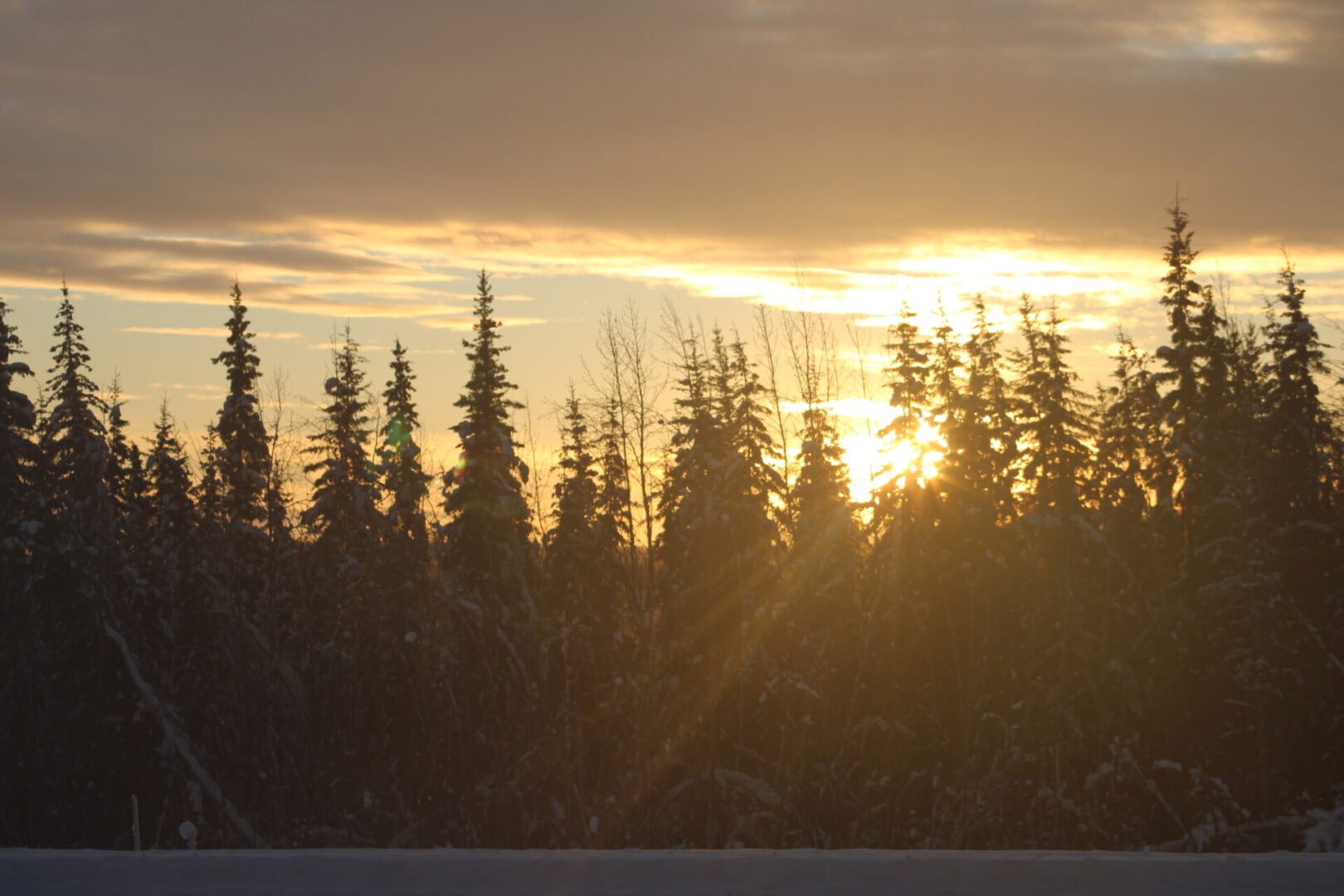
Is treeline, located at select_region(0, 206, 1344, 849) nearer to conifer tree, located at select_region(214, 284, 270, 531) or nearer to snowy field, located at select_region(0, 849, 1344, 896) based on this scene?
conifer tree, located at select_region(214, 284, 270, 531)

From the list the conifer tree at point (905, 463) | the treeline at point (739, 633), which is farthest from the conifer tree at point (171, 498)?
the conifer tree at point (905, 463)

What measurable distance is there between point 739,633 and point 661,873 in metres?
21.1

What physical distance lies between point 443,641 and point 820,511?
11.7 m

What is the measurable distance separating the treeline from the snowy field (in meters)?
11.3

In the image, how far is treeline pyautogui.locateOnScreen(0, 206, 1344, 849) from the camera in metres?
19.9

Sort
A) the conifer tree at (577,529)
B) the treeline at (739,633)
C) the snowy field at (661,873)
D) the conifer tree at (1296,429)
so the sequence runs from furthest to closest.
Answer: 1. the conifer tree at (577,529)
2. the conifer tree at (1296,429)
3. the treeline at (739,633)
4. the snowy field at (661,873)

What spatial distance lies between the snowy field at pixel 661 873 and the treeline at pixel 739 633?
11.3 meters

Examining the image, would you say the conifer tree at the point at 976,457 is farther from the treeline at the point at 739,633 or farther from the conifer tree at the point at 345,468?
the conifer tree at the point at 345,468

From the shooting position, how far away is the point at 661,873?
195 inches

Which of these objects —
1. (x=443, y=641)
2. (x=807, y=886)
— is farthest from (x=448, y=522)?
(x=807, y=886)

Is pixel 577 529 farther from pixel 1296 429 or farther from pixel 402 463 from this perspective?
pixel 1296 429

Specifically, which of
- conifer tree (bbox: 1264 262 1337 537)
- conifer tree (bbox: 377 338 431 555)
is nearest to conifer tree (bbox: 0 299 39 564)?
conifer tree (bbox: 377 338 431 555)

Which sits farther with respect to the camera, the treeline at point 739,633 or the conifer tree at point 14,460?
the conifer tree at point 14,460

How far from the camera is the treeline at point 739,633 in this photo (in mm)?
19906
